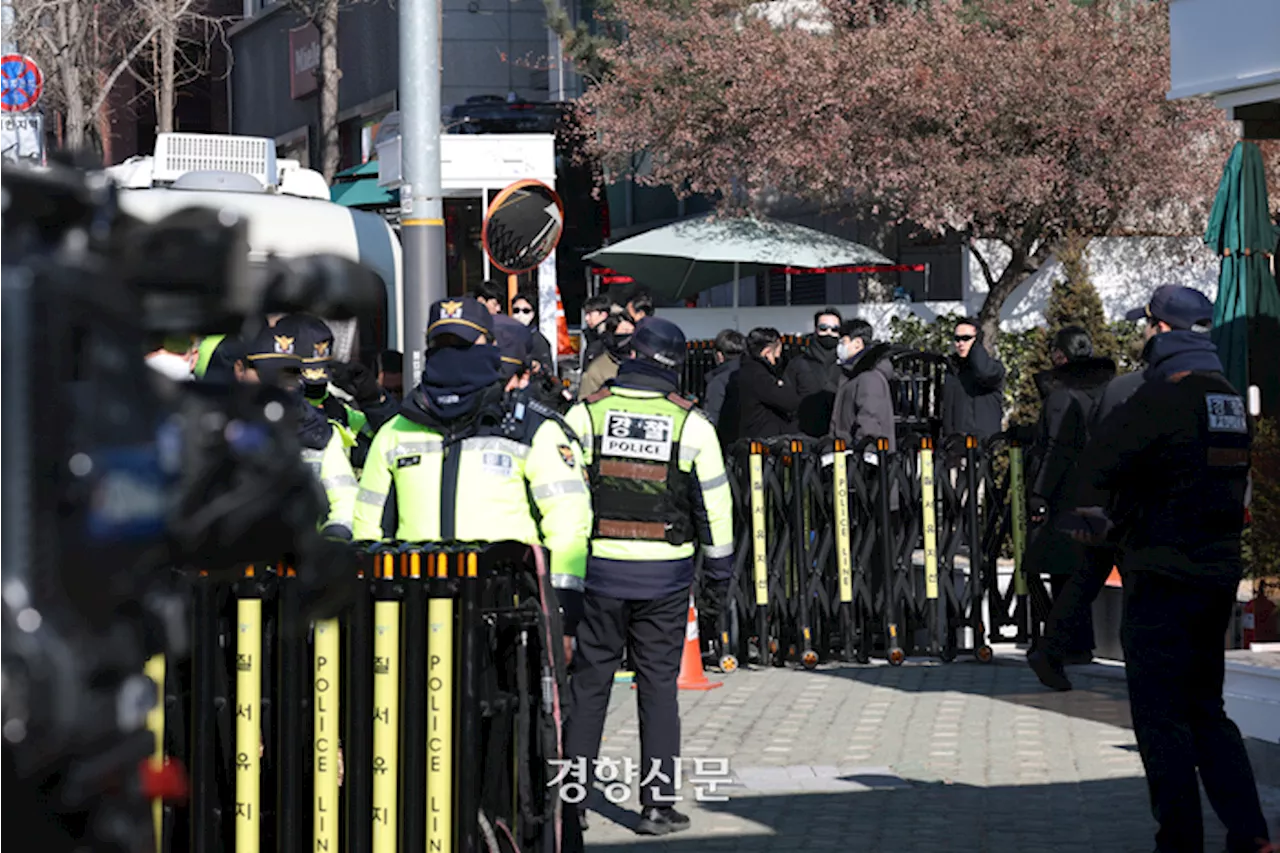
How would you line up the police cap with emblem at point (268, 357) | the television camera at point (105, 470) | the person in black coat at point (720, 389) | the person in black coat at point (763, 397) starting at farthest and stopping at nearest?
the person in black coat at point (720, 389), the person in black coat at point (763, 397), the police cap with emblem at point (268, 357), the television camera at point (105, 470)

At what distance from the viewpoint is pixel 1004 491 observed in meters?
11.8

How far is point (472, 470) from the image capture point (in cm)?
643

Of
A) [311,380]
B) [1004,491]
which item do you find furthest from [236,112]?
[311,380]

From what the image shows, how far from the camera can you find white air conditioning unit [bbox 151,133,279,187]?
57.0ft

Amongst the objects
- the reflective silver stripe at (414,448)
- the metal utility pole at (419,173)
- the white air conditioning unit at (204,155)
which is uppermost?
the white air conditioning unit at (204,155)

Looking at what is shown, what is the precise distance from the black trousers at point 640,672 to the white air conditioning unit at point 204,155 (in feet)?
34.4

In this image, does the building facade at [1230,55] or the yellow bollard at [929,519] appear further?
the yellow bollard at [929,519]

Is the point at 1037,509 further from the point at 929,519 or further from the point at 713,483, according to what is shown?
the point at 713,483

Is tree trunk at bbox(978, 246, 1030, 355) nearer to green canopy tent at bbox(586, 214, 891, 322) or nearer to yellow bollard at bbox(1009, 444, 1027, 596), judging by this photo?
green canopy tent at bbox(586, 214, 891, 322)

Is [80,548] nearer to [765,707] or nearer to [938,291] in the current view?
[765,707]

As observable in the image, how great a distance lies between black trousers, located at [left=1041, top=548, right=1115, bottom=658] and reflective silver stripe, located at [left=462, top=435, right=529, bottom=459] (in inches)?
182

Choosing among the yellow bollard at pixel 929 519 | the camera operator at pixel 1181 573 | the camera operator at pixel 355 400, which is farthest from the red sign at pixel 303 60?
the camera operator at pixel 1181 573

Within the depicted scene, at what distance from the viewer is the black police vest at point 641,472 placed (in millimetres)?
7547

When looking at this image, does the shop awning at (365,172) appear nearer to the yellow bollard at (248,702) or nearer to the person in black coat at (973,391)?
the person in black coat at (973,391)
